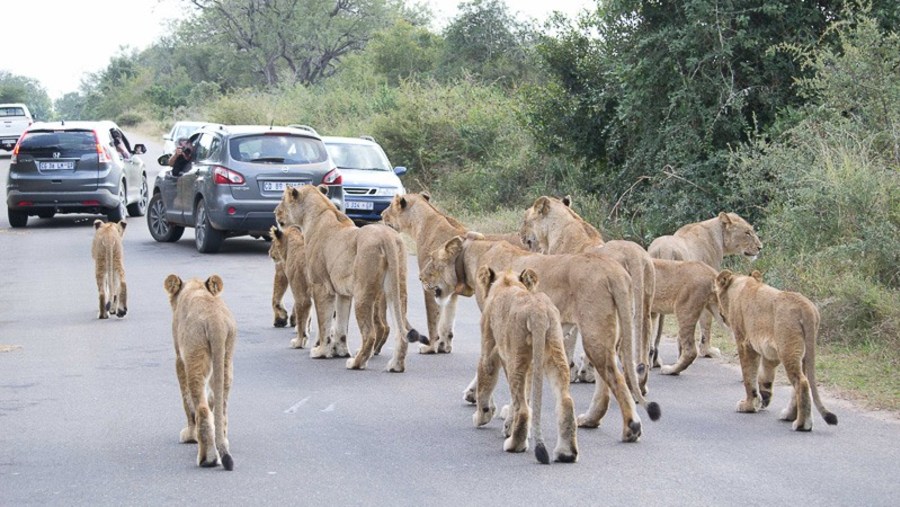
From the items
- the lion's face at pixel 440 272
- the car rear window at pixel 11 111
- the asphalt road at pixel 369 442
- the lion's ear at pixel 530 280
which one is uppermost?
the car rear window at pixel 11 111

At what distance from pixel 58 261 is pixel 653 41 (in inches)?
353

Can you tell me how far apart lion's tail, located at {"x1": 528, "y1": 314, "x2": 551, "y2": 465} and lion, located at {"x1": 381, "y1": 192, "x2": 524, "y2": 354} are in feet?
10.9

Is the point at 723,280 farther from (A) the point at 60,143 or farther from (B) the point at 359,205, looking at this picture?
(A) the point at 60,143

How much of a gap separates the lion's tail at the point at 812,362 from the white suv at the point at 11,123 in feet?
148

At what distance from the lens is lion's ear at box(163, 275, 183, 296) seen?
7.53m

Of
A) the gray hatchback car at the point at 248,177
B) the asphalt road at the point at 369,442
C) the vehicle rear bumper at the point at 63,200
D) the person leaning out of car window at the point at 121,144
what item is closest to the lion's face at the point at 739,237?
the asphalt road at the point at 369,442

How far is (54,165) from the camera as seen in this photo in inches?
856

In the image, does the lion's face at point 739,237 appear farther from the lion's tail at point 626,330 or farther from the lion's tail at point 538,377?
the lion's tail at point 538,377

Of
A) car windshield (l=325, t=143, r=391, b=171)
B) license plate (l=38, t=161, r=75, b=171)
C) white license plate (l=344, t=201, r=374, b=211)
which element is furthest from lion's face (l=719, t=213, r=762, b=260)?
license plate (l=38, t=161, r=75, b=171)

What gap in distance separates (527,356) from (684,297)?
121 inches

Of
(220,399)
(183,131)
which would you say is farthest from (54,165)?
(220,399)

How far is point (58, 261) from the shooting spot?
17.7 metres

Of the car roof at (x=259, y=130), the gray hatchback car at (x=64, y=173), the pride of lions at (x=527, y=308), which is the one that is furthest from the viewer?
the gray hatchback car at (x=64, y=173)

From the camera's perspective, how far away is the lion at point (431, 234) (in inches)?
412
